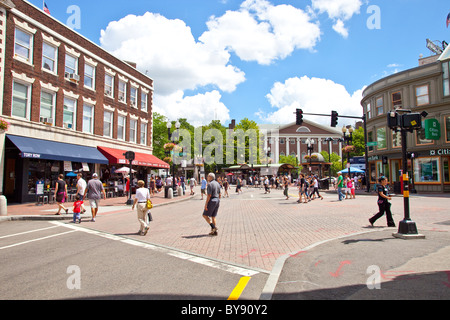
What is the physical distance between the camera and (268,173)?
1885 inches

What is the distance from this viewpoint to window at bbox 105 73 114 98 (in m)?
25.3

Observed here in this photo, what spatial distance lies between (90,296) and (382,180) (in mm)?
8463

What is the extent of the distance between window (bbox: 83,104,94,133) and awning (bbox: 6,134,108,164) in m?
1.62

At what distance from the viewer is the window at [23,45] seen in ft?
57.3

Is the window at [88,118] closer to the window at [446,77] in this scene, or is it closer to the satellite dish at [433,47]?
the window at [446,77]

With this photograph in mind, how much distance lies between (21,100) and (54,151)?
139 inches

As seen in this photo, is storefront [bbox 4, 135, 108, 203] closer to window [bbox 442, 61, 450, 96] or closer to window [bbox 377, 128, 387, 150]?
window [bbox 377, 128, 387, 150]

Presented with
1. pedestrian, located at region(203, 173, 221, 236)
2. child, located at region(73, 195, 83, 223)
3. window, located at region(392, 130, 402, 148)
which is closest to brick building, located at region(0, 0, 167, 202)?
child, located at region(73, 195, 83, 223)

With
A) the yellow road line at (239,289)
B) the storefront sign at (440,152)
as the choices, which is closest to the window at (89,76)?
the yellow road line at (239,289)

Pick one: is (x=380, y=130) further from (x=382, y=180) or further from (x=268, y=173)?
(x=382, y=180)

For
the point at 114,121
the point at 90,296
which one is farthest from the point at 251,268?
the point at 114,121

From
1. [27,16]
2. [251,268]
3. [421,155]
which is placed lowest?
[251,268]

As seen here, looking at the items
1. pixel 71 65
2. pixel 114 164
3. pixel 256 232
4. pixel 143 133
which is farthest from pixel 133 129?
pixel 256 232
